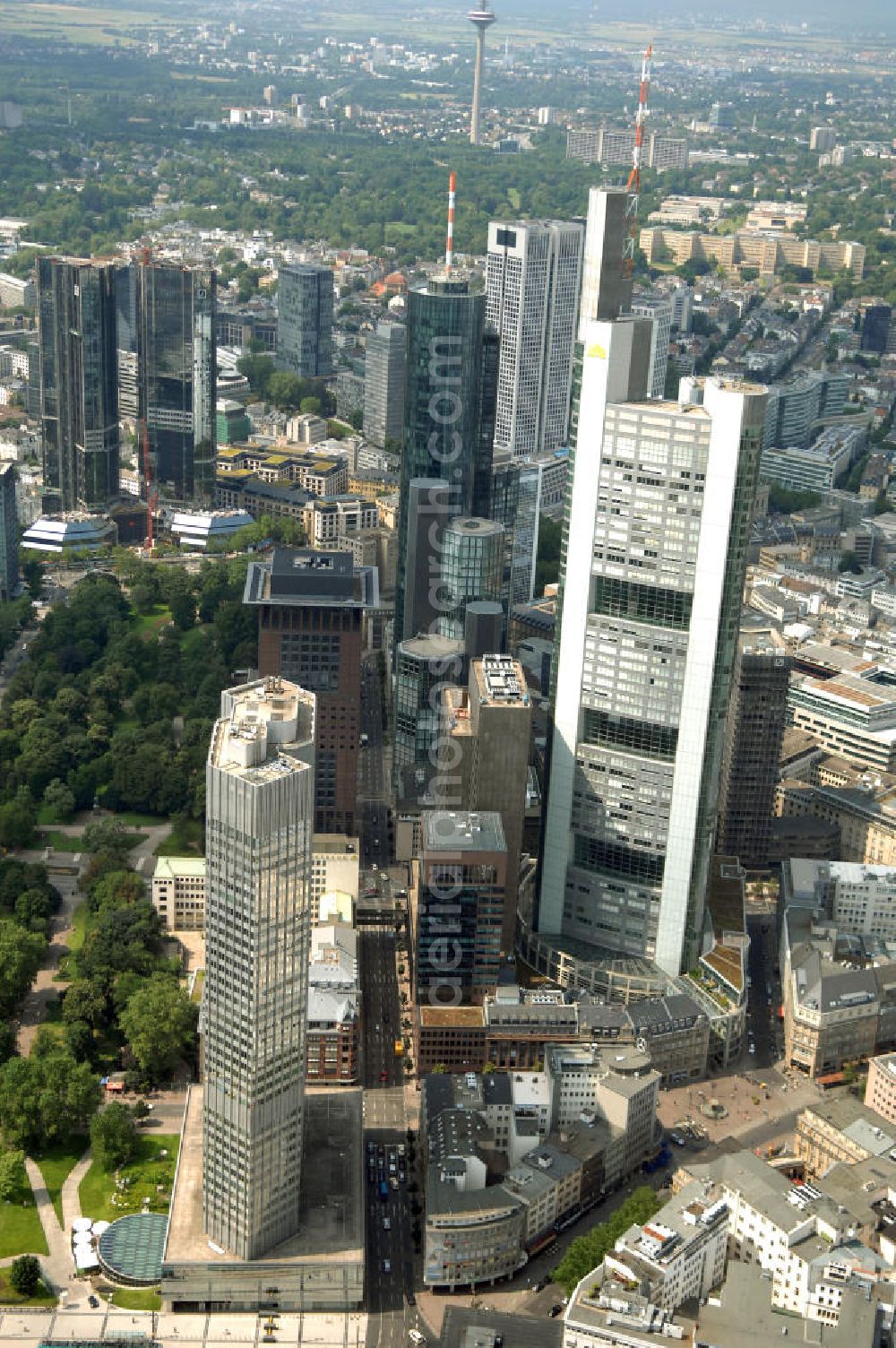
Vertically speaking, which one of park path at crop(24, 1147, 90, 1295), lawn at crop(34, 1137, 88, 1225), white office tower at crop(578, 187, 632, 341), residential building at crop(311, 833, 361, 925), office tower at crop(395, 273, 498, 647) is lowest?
lawn at crop(34, 1137, 88, 1225)

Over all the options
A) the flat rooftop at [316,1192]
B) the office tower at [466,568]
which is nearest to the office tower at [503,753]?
the flat rooftop at [316,1192]

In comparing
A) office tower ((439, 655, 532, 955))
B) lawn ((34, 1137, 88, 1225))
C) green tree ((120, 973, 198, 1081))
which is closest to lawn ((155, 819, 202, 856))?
green tree ((120, 973, 198, 1081))

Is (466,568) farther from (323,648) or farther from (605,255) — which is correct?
(605,255)

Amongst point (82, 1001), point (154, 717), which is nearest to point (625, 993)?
point (82, 1001)

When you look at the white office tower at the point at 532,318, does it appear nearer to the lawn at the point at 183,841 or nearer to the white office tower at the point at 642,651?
the lawn at the point at 183,841

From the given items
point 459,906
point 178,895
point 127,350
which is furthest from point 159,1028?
point 127,350

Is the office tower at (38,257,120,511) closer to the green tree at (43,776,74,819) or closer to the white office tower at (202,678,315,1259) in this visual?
the green tree at (43,776,74,819)
